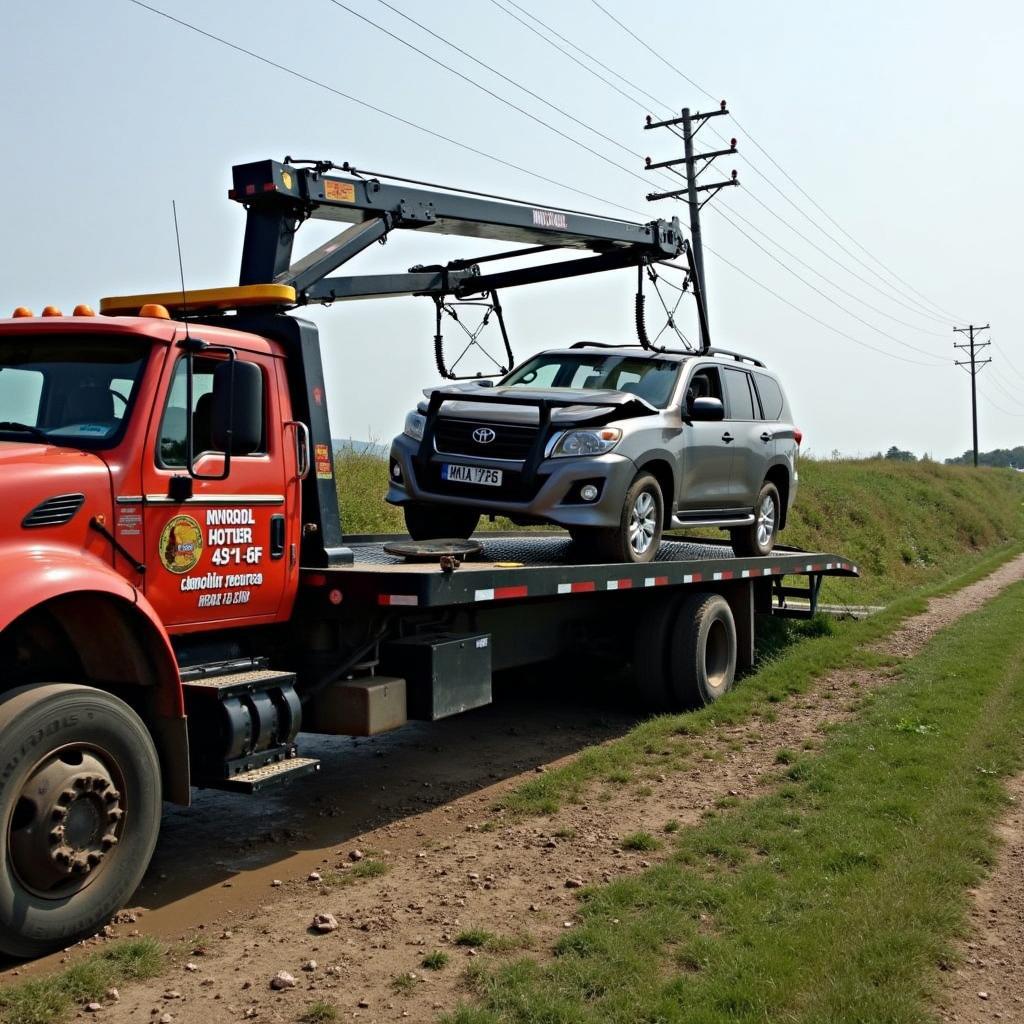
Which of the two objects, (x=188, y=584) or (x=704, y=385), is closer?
(x=188, y=584)

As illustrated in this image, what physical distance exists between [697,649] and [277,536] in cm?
429

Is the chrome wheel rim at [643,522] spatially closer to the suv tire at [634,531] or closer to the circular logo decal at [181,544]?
the suv tire at [634,531]

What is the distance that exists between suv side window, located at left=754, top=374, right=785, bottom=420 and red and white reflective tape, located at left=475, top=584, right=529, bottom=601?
4671 mm

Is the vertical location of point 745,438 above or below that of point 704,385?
below

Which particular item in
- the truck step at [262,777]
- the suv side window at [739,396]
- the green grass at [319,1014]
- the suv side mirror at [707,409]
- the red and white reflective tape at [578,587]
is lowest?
the green grass at [319,1014]

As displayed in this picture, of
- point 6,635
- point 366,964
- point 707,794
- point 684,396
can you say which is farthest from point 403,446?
point 366,964

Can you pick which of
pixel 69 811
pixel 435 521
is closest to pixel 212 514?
pixel 69 811

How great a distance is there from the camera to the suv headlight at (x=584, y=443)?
7.72m

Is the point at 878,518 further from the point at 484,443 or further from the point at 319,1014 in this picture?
the point at 319,1014

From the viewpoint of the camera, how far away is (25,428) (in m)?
4.91

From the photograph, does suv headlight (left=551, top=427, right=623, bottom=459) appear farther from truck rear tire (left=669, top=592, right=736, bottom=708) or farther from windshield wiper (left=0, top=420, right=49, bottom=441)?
windshield wiper (left=0, top=420, right=49, bottom=441)

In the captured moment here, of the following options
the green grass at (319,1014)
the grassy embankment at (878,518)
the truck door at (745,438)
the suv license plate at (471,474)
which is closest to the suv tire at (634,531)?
the suv license plate at (471,474)

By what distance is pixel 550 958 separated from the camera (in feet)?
14.2

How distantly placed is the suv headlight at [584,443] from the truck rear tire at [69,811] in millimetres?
3830
